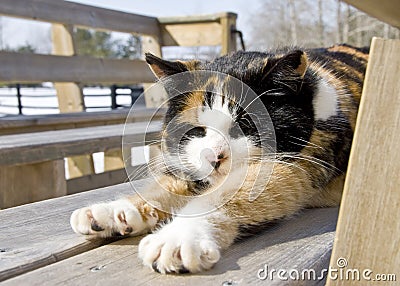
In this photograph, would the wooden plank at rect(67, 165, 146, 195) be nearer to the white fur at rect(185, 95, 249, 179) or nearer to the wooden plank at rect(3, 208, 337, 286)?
the white fur at rect(185, 95, 249, 179)

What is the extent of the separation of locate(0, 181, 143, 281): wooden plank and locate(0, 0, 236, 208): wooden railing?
79cm

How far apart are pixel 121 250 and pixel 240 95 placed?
44cm

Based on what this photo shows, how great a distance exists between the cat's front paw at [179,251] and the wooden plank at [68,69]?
2204 millimetres

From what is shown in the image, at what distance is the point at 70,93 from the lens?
3.46 m

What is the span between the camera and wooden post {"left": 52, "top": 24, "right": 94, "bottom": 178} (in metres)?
3.39

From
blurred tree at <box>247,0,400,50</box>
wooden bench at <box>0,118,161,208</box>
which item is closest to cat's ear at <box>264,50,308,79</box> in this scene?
wooden bench at <box>0,118,161,208</box>

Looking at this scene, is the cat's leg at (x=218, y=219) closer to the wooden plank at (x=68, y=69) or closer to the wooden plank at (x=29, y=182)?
the wooden plank at (x=29, y=182)

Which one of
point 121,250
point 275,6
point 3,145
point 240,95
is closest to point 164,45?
point 3,145

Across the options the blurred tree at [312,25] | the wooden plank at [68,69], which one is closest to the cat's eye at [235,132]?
the wooden plank at [68,69]

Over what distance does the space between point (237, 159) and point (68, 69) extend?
7.65 feet

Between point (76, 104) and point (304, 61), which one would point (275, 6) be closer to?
point (76, 104)

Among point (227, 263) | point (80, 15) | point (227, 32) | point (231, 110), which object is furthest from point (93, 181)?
point (227, 263)

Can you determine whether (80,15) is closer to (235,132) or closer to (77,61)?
(77,61)

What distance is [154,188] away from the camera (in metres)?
1.06
